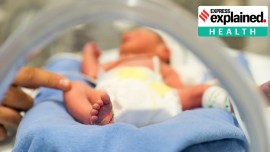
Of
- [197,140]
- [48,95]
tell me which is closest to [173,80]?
[48,95]

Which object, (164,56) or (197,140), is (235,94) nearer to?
(197,140)

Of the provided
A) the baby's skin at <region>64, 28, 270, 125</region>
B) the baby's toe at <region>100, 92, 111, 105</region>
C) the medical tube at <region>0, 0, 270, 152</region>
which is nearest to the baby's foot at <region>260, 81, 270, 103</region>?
the baby's skin at <region>64, 28, 270, 125</region>

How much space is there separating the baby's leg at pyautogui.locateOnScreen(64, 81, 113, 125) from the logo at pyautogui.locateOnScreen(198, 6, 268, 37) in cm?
21

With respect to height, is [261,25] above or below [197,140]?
above

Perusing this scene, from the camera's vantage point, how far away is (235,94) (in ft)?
1.62

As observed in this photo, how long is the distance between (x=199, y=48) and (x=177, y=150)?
212 millimetres

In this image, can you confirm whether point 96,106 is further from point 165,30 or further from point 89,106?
point 165,30

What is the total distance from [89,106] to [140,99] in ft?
0.36

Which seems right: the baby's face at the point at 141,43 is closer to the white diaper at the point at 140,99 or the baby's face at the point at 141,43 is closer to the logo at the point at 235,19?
the white diaper at the point at 140,99

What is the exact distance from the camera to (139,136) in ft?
2.17

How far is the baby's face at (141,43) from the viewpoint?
1.30m

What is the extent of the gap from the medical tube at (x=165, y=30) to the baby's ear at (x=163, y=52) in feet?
2.58

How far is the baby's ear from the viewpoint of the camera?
1.30m

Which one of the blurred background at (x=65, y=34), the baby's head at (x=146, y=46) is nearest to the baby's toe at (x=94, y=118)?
the blurred background at (x=65, y=34)
